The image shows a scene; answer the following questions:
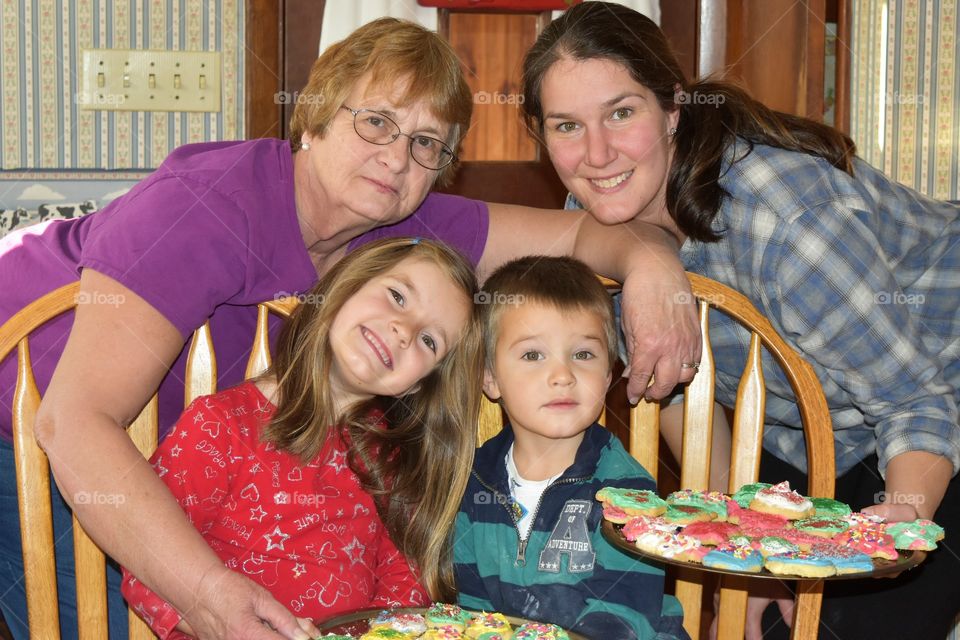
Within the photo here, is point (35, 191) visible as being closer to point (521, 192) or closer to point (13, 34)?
point (13, 34)

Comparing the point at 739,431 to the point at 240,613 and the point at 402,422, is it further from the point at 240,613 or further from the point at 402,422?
the point at 240,613

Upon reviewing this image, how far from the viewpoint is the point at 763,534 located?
122 cm

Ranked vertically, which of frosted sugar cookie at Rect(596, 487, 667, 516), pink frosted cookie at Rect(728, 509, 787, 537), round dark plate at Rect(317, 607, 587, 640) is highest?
frosted sugar cookie at Rect(596, 487, 667, 516)

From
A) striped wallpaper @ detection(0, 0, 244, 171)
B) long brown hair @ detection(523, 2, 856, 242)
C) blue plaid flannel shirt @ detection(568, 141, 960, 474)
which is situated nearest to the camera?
blue plaid flannel shirt @ detection(568, 141, 960, 474)

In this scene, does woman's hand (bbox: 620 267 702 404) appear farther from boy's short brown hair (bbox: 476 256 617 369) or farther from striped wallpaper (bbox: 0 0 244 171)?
striped wallpaper (bbox: 0 0 244 171)

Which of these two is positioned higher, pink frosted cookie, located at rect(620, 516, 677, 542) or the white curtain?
the white curtain

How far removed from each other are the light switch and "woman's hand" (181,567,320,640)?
1575mm

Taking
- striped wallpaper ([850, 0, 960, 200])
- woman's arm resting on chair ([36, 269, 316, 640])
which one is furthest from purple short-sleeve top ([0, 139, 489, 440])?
striped wallpaper ([850, 0, 960, 200])

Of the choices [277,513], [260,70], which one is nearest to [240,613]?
[277,513]

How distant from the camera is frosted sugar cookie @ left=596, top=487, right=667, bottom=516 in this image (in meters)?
1.24

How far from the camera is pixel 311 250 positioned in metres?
1.53

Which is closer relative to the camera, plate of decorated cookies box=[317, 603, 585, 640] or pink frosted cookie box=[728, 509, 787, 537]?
plate of decorated cookies box=[317, 603, 585, 640]

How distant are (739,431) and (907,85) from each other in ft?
4.66

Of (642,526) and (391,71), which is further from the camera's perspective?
(391,71)
